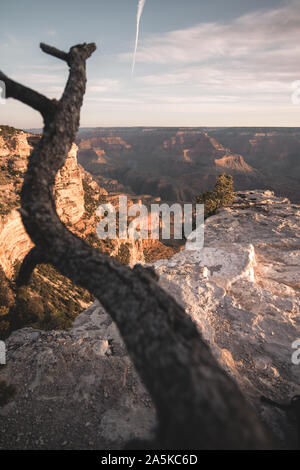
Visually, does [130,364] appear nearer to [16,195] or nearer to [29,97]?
[29,97]

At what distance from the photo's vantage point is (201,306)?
915cm

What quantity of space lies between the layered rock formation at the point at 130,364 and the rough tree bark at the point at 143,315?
1.73m

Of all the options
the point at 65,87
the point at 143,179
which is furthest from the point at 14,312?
the point at 143,179

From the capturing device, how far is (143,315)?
289 cm

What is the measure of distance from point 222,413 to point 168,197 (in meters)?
160

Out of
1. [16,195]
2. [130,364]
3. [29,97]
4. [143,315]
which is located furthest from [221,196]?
[143,315]

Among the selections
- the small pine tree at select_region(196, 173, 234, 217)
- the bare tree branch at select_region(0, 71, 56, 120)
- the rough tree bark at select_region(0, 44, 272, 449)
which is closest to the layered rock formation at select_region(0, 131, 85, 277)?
the bare tree branch at select_region(0, 71, 56, 120)

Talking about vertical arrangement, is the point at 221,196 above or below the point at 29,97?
below

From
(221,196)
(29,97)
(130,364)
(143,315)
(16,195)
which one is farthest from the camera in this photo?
(221,196)

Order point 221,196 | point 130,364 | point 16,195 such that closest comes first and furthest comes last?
1. point 130,364
2. point 16,195
3. point 221,196

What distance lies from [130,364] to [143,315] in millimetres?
4874

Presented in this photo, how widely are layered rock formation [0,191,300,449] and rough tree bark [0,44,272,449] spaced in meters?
1.73

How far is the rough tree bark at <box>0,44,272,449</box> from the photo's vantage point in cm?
217
